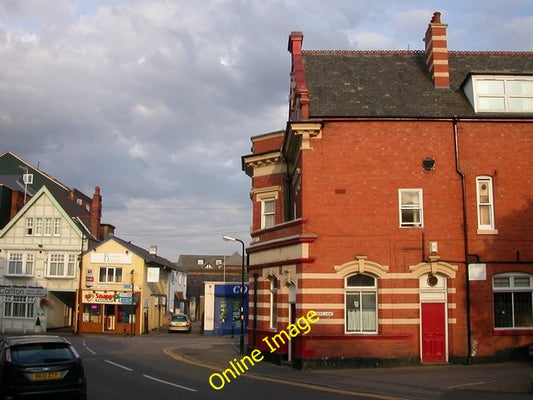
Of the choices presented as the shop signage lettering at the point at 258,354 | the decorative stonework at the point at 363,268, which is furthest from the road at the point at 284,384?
the decorative stonework at the point at 363,268

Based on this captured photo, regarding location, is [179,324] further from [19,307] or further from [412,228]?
[412,228]

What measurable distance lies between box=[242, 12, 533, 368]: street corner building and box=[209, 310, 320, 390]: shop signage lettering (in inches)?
11.3

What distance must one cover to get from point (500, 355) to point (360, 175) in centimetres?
807

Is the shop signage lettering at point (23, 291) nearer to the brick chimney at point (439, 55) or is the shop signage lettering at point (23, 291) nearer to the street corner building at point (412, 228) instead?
the street corner building at point (412, 228)

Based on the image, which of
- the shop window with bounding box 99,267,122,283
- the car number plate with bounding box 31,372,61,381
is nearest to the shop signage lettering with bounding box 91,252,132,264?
the shop window with bounding box 99,267,122,283

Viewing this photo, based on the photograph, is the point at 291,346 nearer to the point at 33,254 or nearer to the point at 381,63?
the point at 381,63

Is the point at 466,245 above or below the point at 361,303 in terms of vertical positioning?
above

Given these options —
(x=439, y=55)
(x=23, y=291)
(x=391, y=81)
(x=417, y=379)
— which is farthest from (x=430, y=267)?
(x=23, y=291)

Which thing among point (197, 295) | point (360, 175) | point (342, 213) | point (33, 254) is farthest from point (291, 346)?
point (197, 295)

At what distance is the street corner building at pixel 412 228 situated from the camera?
21031mm

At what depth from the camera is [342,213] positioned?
21.6m

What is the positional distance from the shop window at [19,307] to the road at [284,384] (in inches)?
1087

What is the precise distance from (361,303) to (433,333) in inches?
108

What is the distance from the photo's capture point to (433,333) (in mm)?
21141
